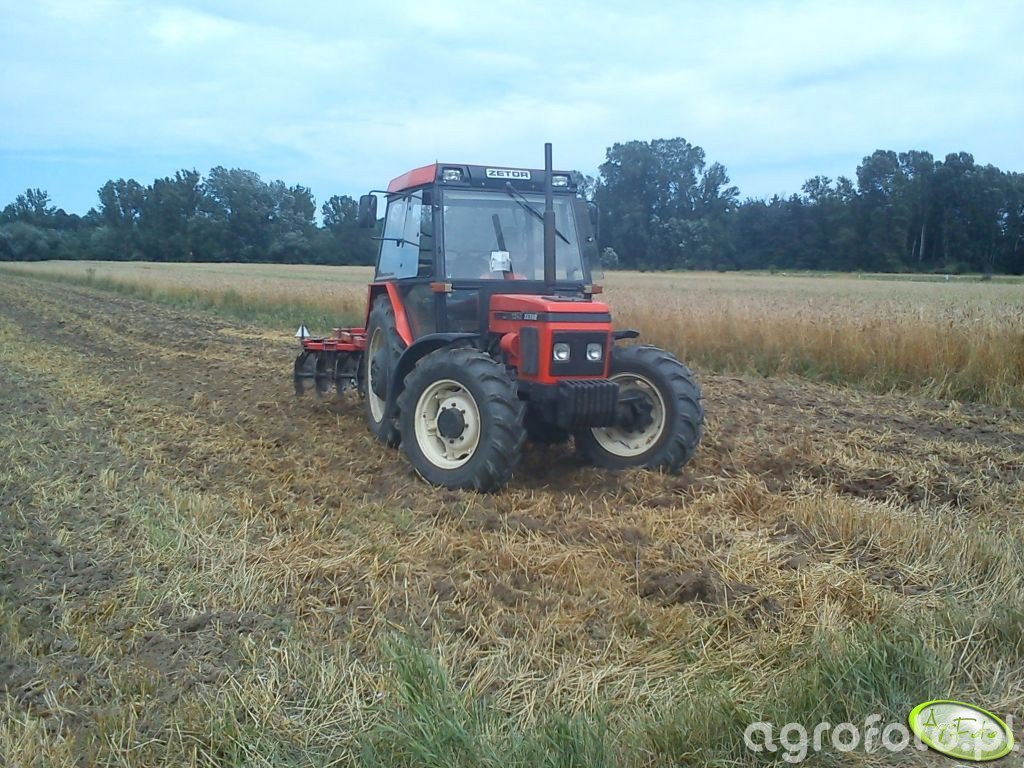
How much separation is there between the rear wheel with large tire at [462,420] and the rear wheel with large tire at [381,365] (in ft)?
1.75

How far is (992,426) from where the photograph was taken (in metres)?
8.61

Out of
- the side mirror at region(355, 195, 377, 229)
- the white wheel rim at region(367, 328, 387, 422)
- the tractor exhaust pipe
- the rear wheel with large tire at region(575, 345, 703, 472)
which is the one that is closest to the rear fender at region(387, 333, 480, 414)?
the tractor exhaust pipe

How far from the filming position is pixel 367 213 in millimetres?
7500

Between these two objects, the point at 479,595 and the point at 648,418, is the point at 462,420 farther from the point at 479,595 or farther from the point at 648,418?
the point at 479,595

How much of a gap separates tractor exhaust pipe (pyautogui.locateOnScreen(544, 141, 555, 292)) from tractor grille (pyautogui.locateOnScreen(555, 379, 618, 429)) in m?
0.87

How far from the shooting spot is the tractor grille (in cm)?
586

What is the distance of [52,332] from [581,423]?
503 inches

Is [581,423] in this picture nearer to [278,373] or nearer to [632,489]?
[632,489]

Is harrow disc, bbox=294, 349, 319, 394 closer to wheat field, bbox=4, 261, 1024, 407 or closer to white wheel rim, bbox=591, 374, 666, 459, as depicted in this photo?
white wheel rim, bbox=591, 374, 666, 459

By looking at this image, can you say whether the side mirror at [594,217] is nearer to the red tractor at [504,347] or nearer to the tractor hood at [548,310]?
the red tractor at [504,347]

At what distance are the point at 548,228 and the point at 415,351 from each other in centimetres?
127

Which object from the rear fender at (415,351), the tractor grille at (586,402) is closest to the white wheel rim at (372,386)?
the rear fender at (415,351)

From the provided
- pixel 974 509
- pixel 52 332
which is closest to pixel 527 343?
pixel 974 509

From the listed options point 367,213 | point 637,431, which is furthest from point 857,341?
point 367,213
